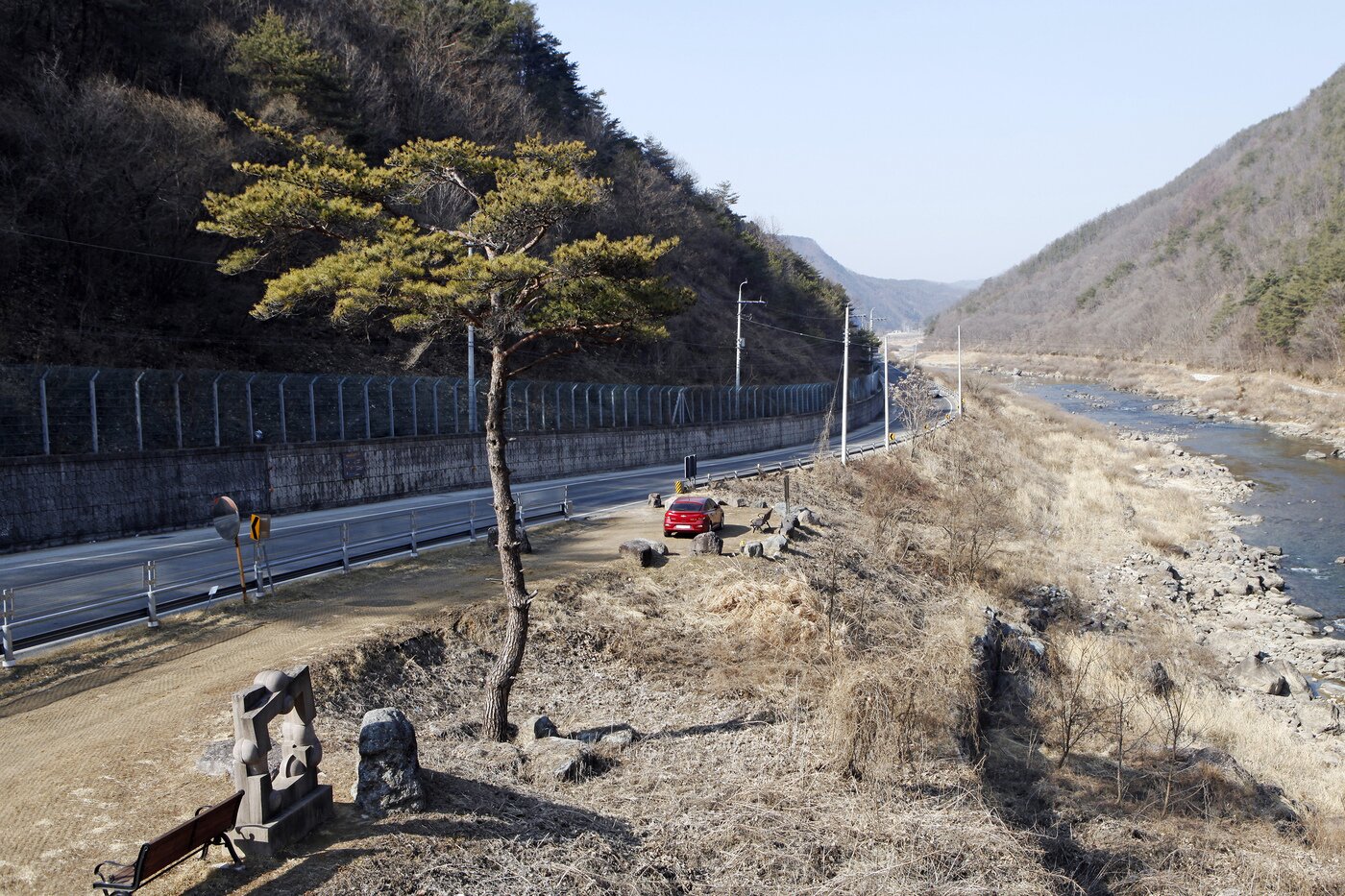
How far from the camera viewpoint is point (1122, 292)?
16688 centimetres

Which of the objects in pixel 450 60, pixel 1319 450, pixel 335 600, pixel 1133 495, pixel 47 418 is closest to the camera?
pixel 335 600

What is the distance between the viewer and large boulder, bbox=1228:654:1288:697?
71.9 feet

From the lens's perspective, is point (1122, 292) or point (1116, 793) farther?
point (1122, 292)

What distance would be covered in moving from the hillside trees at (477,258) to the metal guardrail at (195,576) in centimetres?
621

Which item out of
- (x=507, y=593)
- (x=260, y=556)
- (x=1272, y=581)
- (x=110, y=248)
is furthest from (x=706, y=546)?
(x=110, y=248)

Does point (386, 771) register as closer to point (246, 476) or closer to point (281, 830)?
point (281, 830)

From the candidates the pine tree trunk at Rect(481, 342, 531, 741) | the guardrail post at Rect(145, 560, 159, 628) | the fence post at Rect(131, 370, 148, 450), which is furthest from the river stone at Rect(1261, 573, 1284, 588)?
the fence post at Rect(131, 370, 148, 450)

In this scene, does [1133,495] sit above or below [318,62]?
below

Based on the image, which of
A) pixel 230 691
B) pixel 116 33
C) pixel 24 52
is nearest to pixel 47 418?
pixel 230 691

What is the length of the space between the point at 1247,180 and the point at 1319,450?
137 m

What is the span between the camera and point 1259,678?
22.3 metres

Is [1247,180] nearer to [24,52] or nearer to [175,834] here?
[24,52]

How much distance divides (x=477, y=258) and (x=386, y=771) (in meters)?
5.74

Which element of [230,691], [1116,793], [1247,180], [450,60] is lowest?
[1116,793]
